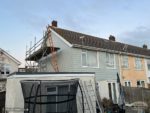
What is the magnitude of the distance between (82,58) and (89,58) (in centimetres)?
92

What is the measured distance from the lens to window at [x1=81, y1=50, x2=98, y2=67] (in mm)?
21469

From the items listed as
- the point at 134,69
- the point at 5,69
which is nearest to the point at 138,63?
the point at 134,69

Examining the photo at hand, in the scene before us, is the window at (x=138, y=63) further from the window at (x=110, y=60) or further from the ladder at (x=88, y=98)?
the ladder at (x=88, y=98)

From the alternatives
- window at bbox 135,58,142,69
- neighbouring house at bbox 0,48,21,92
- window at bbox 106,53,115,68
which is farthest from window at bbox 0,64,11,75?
window at bbox 135,58,142,69

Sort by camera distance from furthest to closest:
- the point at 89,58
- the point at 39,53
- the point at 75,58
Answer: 1. the point at 39,53
2. the point at 89,58
3. the point at 75,58

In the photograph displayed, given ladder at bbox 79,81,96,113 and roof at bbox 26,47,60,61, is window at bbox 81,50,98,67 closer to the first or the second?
roof at bbox 26,47,60,61

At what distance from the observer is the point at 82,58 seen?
21.3 meters

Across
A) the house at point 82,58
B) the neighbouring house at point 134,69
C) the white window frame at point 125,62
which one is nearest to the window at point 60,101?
the house at point 82,58

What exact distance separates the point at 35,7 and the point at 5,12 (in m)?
2.23

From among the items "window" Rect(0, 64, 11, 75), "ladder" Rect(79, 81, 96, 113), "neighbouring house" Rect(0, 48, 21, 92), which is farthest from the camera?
"neighbouring house" Rect(0, 48, 21, 92)

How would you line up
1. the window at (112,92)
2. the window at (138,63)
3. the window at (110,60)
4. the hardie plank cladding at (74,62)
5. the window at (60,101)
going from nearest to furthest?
the window at (60,101) → the hardie plank cladding at (74,62) → the window at (112,92) → the window at (110,60) → the window at (138,63)

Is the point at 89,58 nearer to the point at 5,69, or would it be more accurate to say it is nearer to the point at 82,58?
the point at 82,58

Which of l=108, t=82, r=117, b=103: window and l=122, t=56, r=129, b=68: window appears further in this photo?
l=122, t=56, r=129, b=68: window

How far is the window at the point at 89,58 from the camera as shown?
21.5 m
